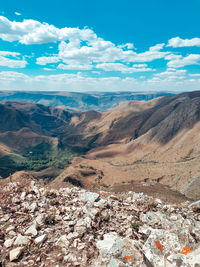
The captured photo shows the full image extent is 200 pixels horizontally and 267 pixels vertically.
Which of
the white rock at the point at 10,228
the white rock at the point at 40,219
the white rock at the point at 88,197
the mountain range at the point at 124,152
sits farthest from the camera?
the mountain range at the point at 124,152

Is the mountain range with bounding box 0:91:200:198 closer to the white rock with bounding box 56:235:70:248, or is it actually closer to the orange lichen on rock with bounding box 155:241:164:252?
the white rock with bounding box 56:235:70:248

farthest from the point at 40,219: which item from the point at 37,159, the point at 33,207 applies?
the point at 37,159

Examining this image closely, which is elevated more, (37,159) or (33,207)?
(33,207)

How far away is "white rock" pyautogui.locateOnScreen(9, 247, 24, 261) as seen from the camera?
428 cm

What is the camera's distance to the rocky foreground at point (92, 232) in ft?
13.8

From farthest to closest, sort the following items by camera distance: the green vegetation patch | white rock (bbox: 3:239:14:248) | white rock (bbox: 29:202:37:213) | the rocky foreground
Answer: the green vegetation patch, white rock (bbox: 29:202:37:213), white rock (bbox: 3:239:14:248), the rocky foreground

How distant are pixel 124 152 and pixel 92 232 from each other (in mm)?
97567

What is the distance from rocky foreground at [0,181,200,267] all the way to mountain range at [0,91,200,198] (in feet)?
24.1

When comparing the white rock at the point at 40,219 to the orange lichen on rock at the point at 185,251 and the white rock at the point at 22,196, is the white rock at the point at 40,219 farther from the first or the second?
the orange lichen on rock at the point at 185,251

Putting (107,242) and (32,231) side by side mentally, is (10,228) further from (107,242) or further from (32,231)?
(107,242)

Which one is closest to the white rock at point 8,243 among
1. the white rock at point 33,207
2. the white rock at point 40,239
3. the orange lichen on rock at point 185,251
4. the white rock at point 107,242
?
the white rock at point 40,239

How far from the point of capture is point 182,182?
45.3 meters

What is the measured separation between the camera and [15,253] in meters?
4.37

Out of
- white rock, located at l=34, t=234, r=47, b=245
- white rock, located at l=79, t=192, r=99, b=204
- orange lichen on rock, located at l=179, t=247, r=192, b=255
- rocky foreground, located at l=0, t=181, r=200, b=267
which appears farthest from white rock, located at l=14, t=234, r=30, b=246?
orange lichen on rock, located at l=179, t=247, r=192, b=255
